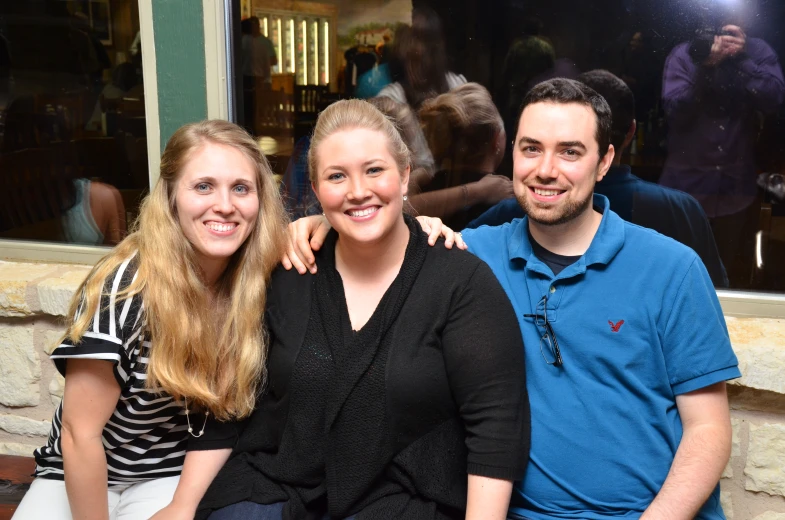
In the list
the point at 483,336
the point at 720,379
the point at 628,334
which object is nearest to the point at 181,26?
the point at 483,336

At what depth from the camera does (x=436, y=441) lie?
168 centimetres

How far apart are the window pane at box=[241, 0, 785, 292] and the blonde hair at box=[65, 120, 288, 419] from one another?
2.00 ft

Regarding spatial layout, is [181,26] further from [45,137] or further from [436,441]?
[436,441]

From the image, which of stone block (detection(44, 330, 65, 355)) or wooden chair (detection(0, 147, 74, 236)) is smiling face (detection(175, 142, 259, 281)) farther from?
wooden chair (detection(0, 147, 74, 236))

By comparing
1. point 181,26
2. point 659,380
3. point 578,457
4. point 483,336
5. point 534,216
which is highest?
point 181,26

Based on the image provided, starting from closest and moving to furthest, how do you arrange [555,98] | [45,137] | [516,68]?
[555,98], [516,68], [45,137]

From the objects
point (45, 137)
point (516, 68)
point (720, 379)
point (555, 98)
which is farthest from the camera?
point (45, 137)

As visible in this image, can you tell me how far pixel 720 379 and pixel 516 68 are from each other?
1.06m

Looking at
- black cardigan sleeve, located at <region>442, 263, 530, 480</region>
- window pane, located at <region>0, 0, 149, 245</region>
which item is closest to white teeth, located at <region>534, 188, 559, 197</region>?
black cardigan sleeve, located at <region>442, 263, 530, 480</region>

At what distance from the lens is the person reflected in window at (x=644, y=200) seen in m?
2.15

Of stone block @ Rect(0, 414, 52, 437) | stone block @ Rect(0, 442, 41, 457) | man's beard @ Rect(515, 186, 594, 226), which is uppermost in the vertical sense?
man's beard @ Rect(515, 186, 594, 226)

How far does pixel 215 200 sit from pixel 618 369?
1.00 m

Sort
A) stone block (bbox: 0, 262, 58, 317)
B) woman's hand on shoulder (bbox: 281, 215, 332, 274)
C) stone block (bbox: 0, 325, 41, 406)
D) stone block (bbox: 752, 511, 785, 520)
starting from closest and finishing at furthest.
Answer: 1. woman's hand on shoulder (bbox: 281, 215, 332, 274)
2. stone block (bbox: 752, 511, 785, 520)
3. stone block (bbox: 0, 262, 58, 317)
4. stone block (bbox: 0, 325, 41, 406)

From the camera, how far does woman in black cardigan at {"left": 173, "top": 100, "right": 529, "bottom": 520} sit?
5.37 ft
